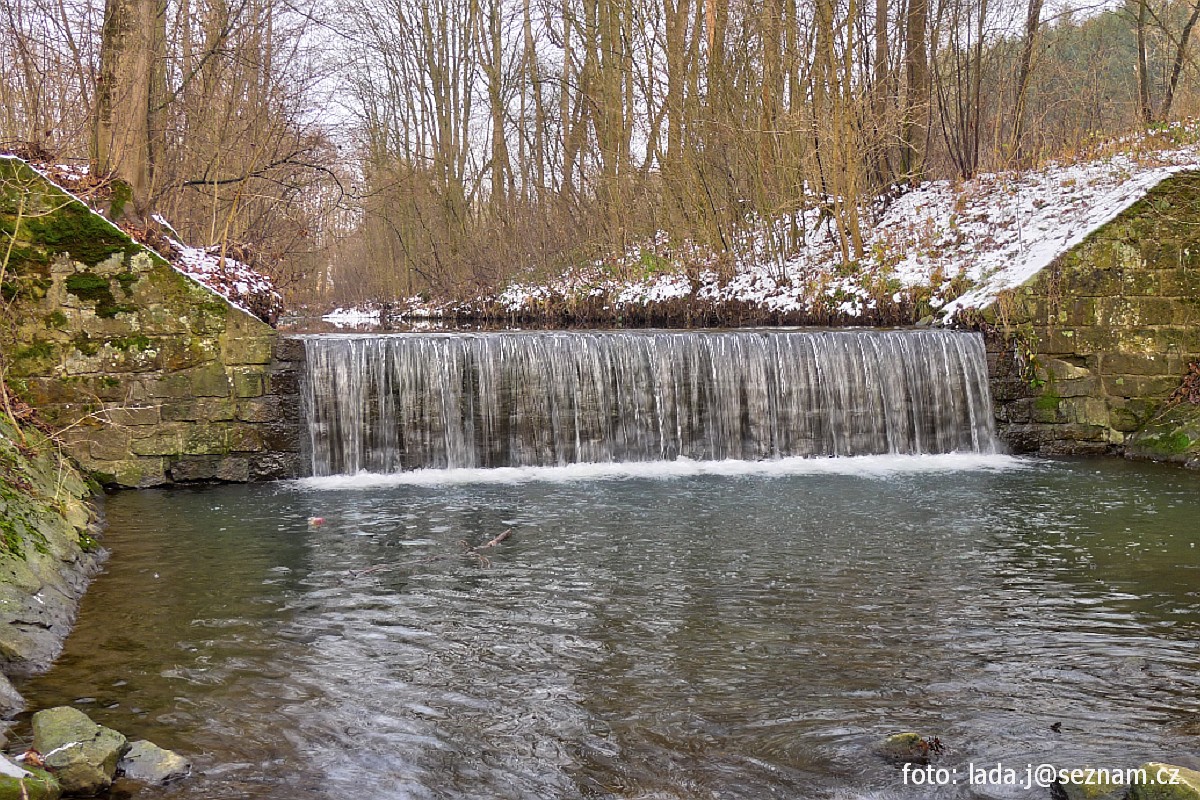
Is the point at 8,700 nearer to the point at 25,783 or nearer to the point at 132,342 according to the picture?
the point at 25,783

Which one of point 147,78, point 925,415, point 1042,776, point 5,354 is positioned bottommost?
point 1042,776

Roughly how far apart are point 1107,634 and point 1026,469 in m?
5.60

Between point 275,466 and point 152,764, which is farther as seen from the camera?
point 275,466

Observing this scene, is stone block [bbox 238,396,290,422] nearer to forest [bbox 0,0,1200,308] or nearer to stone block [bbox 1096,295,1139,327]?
forest [bbox 0,0,1200,308]

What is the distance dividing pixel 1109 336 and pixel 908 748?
355 inches

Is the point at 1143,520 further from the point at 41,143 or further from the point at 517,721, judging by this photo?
the point at 41,143

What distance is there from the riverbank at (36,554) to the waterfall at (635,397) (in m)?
3.06

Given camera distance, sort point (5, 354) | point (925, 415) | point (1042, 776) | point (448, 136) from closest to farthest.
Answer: point (1042, 776), point (5, 354), point (925, 415), point (448, 136)

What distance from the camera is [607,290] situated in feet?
63.4

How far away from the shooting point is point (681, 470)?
10.4m

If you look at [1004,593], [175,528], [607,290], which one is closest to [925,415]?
[1004,593]

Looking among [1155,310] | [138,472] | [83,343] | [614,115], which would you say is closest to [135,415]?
[138,472]

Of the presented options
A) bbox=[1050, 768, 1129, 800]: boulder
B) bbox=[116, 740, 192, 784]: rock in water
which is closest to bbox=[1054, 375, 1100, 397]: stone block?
bbox=[1050, 768, 1129, 800]: boulder

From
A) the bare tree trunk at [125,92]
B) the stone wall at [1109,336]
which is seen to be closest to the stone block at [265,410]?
the bare tree trunk at [125,92]
